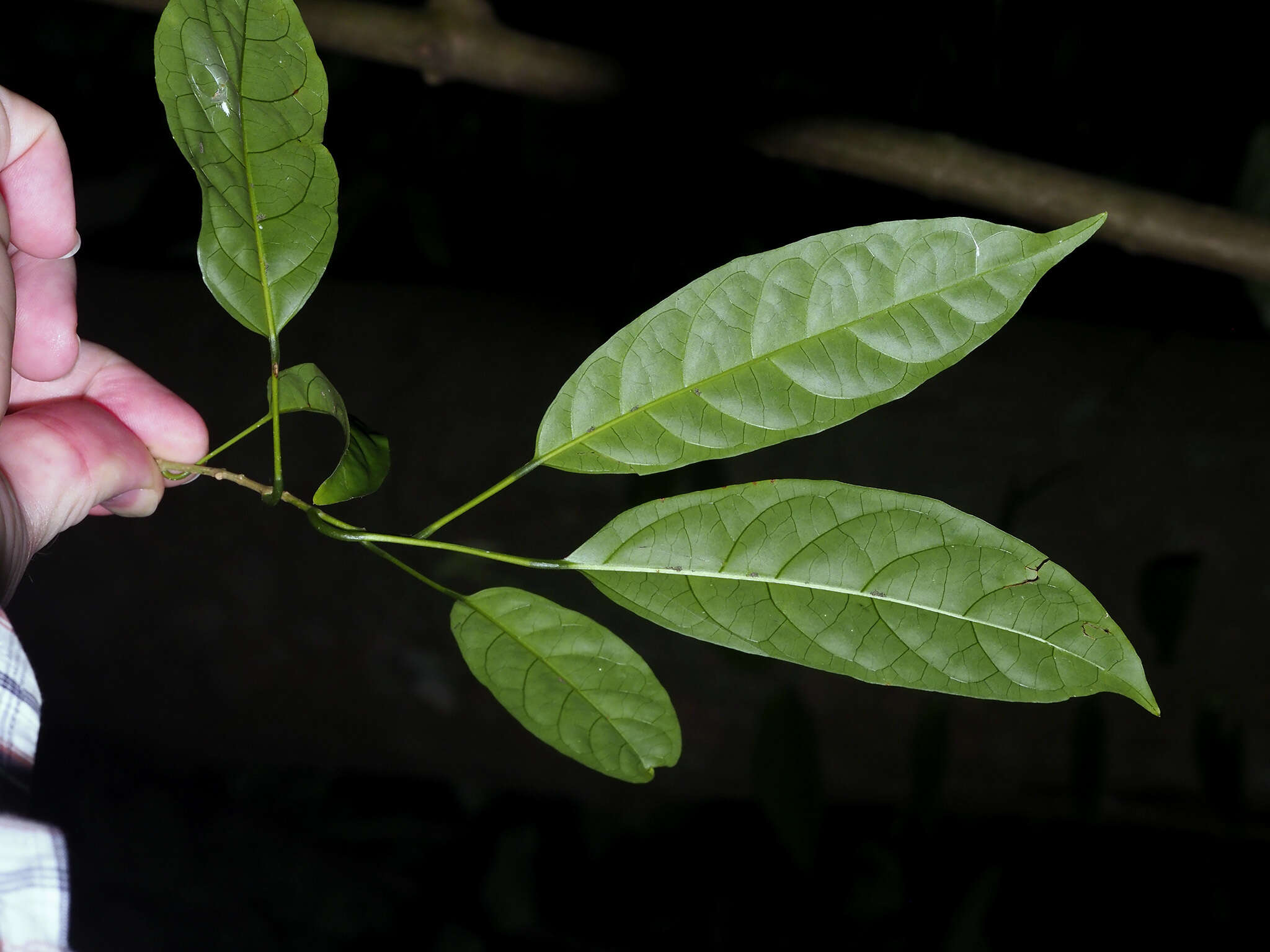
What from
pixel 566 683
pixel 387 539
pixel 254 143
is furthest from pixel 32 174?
pixel 566 683

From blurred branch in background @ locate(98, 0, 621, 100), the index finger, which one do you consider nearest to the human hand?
the index finger

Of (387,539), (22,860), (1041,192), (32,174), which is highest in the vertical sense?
(1041,192)

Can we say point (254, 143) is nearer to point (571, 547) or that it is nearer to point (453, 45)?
point (453, 45)

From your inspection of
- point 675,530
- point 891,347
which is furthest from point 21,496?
point 891,347

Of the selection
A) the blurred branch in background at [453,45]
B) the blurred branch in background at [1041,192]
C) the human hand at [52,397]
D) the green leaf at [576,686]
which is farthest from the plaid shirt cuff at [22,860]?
the blurred branch in background at [1041,192]

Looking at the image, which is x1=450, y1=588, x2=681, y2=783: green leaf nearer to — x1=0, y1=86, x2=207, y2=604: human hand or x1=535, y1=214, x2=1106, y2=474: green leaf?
x1=535, y1=214, x2=1106, y2=474: green leaf
